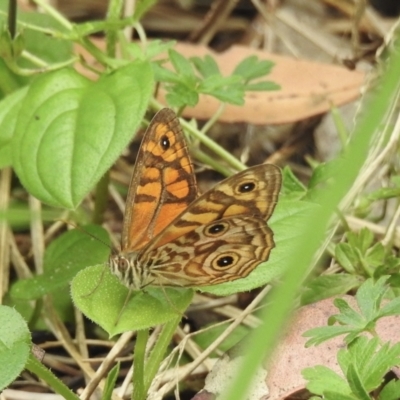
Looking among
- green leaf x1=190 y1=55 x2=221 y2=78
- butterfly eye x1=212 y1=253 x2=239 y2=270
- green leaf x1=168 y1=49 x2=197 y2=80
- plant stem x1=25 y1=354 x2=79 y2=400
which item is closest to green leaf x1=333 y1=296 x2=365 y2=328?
butterfly eye x1=212 y1=253 x2=239 y2=270

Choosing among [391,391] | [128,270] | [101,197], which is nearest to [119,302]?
[128,270]

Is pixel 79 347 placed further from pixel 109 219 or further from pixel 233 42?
pixel 233 42

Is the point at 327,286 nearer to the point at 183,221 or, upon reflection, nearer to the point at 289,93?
the point at 183,221

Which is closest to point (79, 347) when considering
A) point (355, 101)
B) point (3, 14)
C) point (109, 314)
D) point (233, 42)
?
point (109, 314)

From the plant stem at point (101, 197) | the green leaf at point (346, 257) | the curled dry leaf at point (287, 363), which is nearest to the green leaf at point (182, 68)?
the plant stem at point (101, 197)

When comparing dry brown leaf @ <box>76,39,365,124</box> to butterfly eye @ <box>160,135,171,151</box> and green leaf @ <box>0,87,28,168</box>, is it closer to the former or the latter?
green leaf @ <box>0,87,28,168</box>
